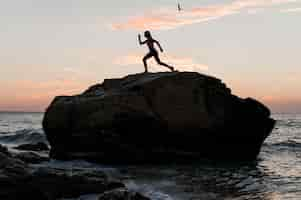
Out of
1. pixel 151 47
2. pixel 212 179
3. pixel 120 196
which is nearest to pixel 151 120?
pixel 151 47

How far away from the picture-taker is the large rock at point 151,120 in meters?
19.2

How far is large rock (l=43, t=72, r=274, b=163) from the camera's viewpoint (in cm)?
1919

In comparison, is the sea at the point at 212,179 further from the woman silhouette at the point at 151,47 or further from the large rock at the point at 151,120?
the woman silhouette at the point at 151,47

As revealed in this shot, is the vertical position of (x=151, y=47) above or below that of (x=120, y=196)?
above

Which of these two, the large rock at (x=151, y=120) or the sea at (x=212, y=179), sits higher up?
the large rock at (x=151, y=120)

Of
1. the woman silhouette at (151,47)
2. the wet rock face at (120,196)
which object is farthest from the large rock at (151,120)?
the wet rock face at (120,196)

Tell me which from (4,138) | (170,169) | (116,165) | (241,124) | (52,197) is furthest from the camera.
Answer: (4,138)

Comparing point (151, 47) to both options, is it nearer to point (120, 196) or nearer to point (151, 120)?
point (151, 120)

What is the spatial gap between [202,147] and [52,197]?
37.8 ft

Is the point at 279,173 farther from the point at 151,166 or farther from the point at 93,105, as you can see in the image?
the point at 93,105

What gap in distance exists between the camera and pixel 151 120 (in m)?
19.1

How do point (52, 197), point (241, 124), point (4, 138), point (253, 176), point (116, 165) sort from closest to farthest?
point (52, 197) → point (253, 176) → point (116, 165) → point (241, 124) → point (4, 138)

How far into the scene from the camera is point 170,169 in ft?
58.7

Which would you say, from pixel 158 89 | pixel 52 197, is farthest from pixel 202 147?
pixel 52 197
